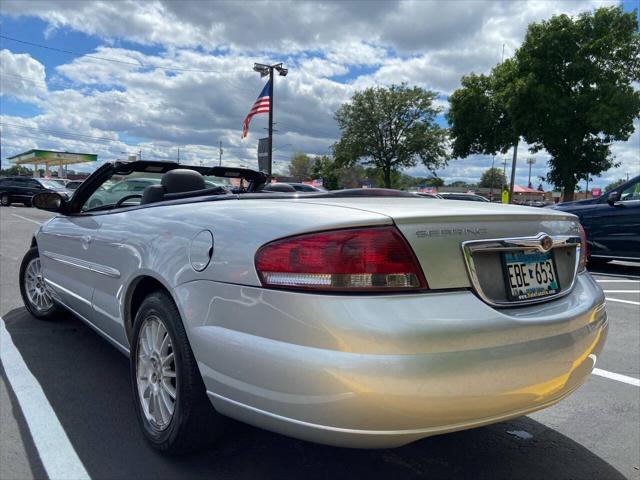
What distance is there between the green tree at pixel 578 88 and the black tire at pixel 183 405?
2477 cm

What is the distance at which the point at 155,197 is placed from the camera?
330 cm

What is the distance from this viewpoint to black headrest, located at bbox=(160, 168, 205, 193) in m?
3.40

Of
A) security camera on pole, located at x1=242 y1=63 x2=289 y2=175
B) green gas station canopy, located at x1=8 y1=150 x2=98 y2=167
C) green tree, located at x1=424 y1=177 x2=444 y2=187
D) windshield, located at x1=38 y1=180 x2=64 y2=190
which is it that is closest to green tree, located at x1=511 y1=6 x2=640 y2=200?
security camera on pole, located at x1=242 y1=63 x2=289 y2=175

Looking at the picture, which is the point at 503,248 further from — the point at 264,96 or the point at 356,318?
the point at 264,96

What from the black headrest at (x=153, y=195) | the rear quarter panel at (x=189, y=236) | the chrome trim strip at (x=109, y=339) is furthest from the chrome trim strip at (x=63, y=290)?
the black headrest at (x=153, y=195)

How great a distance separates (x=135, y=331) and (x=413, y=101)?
4589 cm

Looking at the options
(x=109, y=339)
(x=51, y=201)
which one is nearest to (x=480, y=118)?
(x=51, y=201)

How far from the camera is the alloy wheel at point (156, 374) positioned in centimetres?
240

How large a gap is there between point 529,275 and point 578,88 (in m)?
26.0

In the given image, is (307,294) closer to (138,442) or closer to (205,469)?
(205,469)

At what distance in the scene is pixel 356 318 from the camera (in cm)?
174

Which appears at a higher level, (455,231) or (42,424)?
(455,231)

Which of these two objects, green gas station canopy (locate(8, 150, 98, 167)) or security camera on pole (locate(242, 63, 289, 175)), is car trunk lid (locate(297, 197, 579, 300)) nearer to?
security camera on pole (locate(242, 63, 289, 175))

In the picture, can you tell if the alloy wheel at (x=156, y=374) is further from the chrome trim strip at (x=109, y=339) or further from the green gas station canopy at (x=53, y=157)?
the green gas station canopy at (x=53, y=157)
